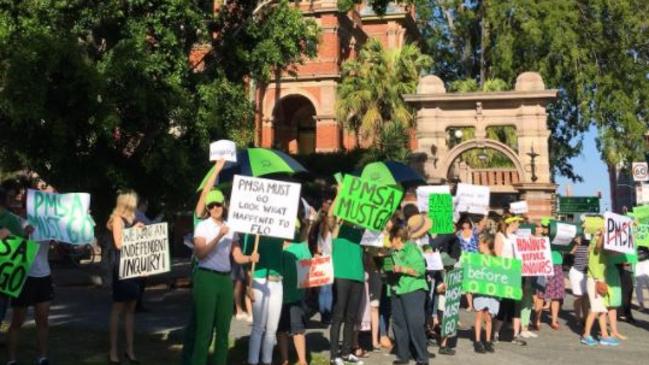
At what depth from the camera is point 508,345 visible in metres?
9.09

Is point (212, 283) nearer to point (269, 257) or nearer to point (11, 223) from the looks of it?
point (269, 257)

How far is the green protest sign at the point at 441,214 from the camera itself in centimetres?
910

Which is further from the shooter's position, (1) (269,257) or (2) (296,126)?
(2) (296,126)

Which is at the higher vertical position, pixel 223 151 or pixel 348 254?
pixel 223 151

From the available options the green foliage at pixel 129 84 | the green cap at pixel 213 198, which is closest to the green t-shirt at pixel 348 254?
the green cap at pixel 213 198

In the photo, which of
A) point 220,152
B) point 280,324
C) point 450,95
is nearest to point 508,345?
point 280,324

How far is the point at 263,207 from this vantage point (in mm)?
6418

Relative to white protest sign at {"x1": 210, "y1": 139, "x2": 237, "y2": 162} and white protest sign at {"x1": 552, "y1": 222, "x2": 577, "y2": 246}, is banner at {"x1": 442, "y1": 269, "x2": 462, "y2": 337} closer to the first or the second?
white protest sign at {"x1": 552, "y1": 222, "x2": 577, "y2": 246}

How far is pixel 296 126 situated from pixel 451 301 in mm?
31353

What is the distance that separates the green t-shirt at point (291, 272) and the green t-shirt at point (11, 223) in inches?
106

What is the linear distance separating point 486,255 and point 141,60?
6803 mm

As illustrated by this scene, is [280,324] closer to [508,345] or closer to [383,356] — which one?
[383,356]

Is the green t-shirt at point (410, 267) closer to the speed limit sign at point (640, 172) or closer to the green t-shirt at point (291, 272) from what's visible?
the green t-shirt at point (291, 272)

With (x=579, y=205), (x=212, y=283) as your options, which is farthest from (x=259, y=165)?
(x=579, y=205)
